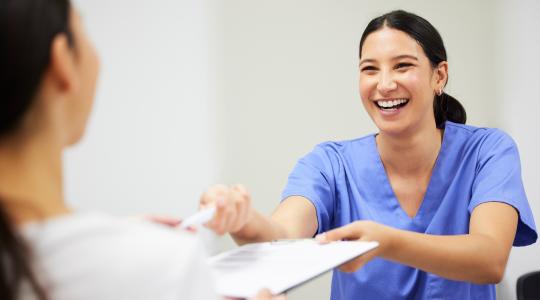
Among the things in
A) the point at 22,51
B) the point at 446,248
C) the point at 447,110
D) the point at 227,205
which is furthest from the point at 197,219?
the point at 447,110

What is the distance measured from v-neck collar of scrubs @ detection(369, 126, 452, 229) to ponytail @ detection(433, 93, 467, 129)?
3.3 inches

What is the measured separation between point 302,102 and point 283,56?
169 millimetres

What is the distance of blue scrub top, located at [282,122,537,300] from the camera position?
1.10 m

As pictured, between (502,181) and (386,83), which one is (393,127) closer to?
(386,83)

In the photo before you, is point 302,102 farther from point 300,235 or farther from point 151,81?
point 300,235

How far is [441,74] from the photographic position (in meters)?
1.28

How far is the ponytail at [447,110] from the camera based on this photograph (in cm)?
134

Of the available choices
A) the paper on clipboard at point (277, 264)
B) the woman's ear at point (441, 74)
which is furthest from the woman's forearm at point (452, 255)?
the woman's ear at point (441, 74)

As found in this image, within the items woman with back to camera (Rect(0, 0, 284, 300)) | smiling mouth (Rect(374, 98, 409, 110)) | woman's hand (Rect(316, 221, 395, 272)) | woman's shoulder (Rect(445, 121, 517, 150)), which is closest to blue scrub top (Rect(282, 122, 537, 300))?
woman's shoulder (Rect(445, 121, 517, 150))

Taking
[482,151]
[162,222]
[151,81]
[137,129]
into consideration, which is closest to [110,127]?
[137,129]

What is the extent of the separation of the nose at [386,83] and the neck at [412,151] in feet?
0.39

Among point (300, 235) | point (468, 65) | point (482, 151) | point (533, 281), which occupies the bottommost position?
point (533, 281)

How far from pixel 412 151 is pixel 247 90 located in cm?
68

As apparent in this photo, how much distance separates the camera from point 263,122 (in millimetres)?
1755
